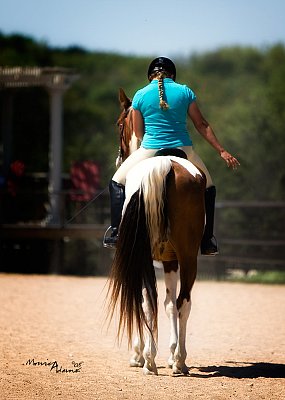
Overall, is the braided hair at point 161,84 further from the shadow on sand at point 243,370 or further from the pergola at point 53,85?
the pergola at point 53,85

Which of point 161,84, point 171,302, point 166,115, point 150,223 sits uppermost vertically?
point 161,84

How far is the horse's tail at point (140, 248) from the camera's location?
24.5 ft

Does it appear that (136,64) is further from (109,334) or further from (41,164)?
(109,334)

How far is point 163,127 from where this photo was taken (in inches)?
311

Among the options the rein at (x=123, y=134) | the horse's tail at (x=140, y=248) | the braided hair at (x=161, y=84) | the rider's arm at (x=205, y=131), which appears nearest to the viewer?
the horse's tail at (x=140, y=248)

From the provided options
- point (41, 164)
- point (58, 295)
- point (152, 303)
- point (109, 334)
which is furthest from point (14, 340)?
point (41, 164)

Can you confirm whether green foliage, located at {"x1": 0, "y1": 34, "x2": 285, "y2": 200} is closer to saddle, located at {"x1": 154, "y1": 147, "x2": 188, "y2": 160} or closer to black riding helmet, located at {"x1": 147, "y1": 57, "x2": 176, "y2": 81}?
black riding helmet, located at {"x1": 147, "y1": 57, "x2": 176, "y2": 81}

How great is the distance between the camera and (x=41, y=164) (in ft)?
111

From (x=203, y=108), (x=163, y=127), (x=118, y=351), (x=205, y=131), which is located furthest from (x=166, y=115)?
(x=203, y=108)

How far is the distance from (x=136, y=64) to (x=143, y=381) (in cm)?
6117

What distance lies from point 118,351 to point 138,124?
2.00m

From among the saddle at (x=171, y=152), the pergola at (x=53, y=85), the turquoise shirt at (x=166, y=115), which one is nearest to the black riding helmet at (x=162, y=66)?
the turquoise shirt at (x=166, y=115)

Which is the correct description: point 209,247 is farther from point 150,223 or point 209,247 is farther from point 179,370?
point 179,370
